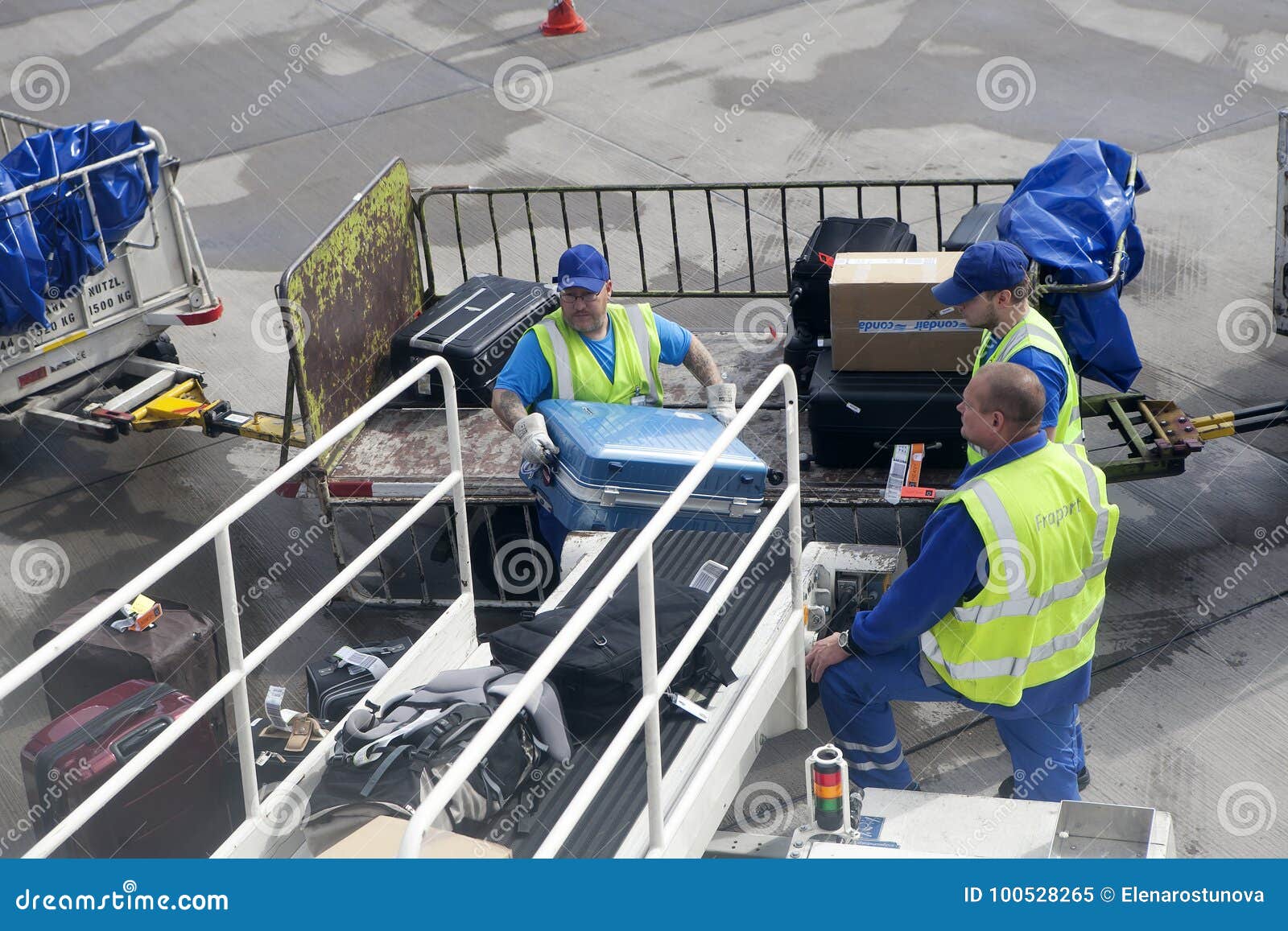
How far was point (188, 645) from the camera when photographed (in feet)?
19.0

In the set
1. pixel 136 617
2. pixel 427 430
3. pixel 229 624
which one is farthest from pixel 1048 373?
pixel 136 617

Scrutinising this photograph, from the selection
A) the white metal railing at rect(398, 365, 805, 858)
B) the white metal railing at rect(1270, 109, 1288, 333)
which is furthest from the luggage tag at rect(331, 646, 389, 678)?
the white metal railing at rect(1270, 109, 1288, 333)

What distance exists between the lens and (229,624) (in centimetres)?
363

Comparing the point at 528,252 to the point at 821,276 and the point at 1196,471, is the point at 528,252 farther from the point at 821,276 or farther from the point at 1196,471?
the point at 1196,471

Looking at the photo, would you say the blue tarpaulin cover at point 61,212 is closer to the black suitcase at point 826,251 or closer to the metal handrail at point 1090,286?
the black suitcase at point 826,251

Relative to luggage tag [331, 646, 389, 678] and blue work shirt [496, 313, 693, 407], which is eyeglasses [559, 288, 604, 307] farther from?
luggage tag [331, 646, 389, 678]

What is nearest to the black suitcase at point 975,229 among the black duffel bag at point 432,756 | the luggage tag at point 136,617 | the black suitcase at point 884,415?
the black suitcase at point 884,415

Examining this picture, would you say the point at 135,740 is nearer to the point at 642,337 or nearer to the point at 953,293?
the point at 642,337

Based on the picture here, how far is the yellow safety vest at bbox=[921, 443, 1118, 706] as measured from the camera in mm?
4340

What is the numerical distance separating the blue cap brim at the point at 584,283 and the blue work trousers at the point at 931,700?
6.46 ft

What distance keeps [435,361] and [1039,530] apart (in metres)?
2.00

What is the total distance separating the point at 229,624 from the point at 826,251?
4412mm

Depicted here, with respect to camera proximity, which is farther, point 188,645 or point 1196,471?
point 1196,471

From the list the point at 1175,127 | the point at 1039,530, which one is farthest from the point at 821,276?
the point at 1175,127
